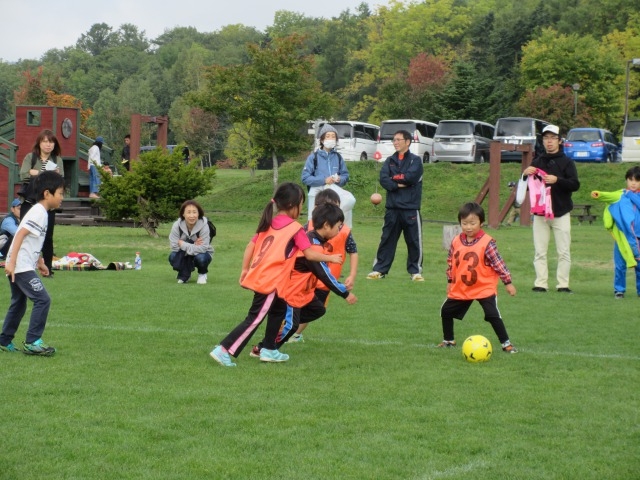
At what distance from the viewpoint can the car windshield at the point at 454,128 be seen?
42.3 metres

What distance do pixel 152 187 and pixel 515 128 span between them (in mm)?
25153

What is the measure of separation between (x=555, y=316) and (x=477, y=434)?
6011 mm

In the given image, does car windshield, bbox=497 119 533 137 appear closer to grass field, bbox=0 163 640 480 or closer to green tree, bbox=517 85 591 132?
green tree, bbox=517 85 591 132

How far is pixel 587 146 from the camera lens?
42531mm

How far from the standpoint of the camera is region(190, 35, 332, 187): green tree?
4141cm

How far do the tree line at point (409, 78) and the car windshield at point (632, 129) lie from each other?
12193 millimetres

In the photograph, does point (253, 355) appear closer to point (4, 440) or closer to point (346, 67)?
point (4, 440)

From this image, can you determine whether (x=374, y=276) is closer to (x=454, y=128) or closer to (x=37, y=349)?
(x=37, y=349)

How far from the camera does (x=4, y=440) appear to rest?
5656mm

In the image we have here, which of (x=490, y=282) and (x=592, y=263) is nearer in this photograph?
(x=490, y=282)

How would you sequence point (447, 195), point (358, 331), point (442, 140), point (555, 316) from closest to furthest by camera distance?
1. point (358, 331)
2. point (555, 316)
3. point (447, 195)
4. point (442, 140)

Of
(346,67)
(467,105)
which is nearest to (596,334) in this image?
(467,105)

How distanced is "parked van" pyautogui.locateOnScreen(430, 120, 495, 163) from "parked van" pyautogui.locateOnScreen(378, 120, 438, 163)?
0.99m

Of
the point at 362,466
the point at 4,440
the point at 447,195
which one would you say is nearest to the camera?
the point at 362,466
